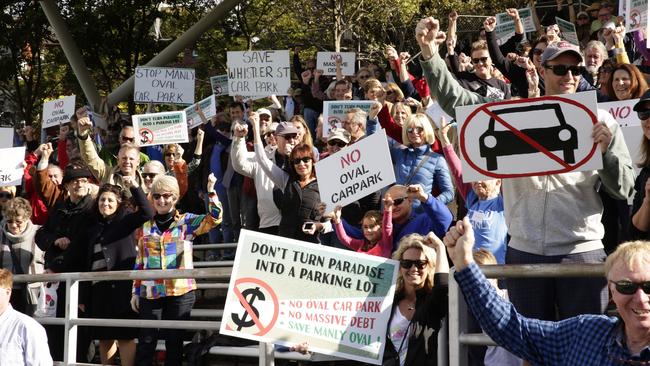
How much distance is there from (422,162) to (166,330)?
2428mm

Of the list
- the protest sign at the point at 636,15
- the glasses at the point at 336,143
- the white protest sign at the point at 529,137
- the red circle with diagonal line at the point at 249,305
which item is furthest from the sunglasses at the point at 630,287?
the protest sign at the point at 636,15

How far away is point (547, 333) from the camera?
4395 mm

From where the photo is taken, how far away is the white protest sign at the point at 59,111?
1562cm

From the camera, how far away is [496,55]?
34.9 feet

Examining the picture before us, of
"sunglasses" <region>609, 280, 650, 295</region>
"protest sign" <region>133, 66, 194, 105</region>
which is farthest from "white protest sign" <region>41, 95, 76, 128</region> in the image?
"sunglasses" <region>609, 280, 650, 295</region>

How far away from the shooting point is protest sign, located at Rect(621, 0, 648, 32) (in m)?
10.7

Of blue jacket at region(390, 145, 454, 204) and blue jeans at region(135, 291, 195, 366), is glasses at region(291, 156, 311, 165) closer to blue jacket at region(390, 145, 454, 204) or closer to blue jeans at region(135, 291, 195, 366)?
blue jacket at region(390, 145, 454, 204)

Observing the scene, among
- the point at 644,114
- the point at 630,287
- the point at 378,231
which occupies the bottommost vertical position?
the point at 378,231

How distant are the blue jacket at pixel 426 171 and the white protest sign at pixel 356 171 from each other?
0.92 meters

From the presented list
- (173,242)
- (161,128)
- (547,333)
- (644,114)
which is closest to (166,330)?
(173,242)

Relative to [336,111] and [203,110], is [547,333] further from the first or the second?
[203,110]

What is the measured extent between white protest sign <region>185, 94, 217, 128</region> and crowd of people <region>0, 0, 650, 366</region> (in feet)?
0.63

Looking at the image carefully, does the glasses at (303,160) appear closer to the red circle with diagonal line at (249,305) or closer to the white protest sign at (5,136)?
the red circle with diagonal line at (249,305)

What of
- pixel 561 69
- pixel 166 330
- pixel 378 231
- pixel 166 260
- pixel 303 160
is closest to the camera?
pixel 561 69
